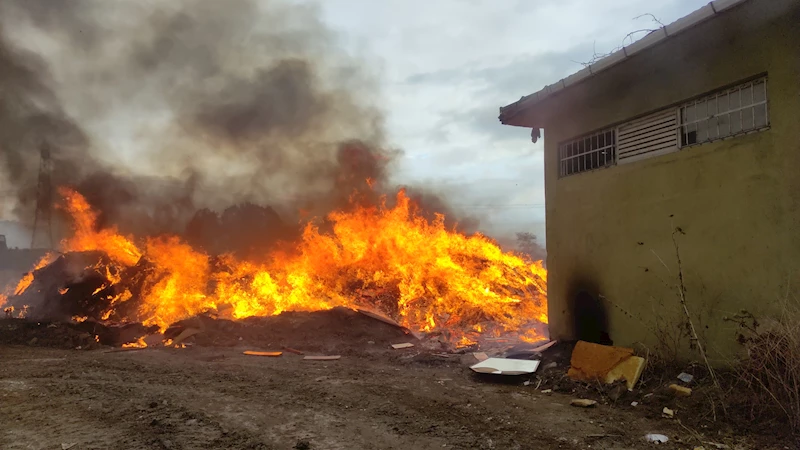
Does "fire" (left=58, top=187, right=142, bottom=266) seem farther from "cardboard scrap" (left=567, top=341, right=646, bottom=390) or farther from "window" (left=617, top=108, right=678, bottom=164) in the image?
"window" (left=617, top=108, right=678, bottom=164)

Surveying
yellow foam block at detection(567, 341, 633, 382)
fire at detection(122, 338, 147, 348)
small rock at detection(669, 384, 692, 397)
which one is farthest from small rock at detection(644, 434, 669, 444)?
fire at detection(122, 338, 147, 348)

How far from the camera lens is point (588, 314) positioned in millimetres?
8141

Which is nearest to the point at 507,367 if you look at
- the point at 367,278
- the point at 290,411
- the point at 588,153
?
the point at 290,411

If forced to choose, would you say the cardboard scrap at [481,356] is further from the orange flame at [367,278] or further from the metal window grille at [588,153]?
the metal window grille at [588,153]

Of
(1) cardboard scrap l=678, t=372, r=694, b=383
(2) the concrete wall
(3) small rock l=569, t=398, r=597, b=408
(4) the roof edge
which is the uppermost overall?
(4) the roof edge

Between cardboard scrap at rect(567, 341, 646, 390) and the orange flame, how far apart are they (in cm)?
457

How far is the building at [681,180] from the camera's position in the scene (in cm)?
548

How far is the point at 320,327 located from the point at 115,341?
490 cm

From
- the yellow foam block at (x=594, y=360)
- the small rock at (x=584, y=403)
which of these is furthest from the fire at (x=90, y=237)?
the small rock at (x=584, y=403)

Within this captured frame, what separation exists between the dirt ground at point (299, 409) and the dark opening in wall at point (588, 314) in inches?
67.7

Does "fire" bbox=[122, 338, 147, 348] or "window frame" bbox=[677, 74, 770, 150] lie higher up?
"window frame" bbox=[677, 74, 770, 150]

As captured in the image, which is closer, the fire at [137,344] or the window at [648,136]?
the window at [648,136]

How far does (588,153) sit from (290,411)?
6512 millimetres

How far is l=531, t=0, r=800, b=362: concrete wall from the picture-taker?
544cm
